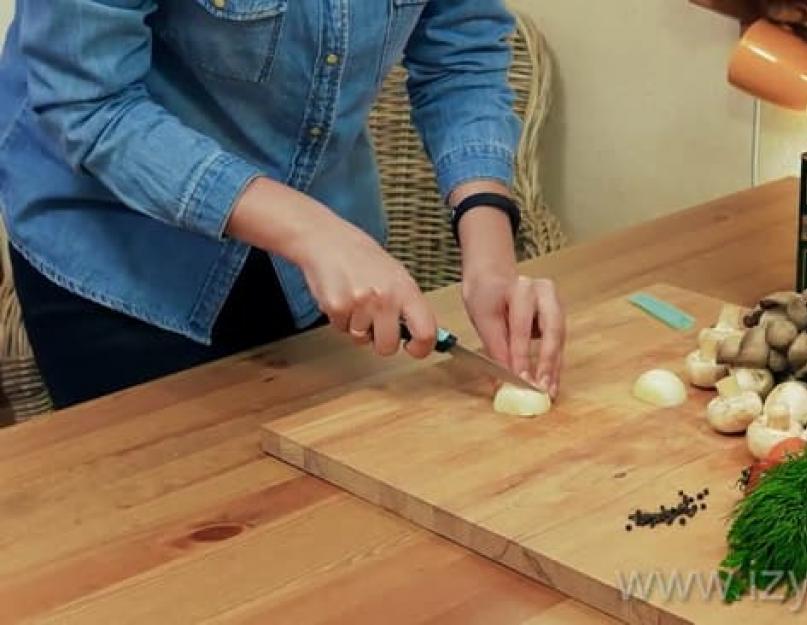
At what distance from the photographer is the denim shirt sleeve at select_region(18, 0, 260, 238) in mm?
970

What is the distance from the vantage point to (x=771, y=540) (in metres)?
0.77

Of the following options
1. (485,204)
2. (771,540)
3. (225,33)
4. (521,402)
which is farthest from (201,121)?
(771,540)

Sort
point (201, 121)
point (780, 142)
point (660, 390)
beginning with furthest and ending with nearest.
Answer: point (780, 142)
point (201, 121)
point (660, 390)

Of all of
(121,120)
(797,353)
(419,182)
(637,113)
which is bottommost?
(419,182)

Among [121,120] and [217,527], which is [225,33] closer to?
[121,120]

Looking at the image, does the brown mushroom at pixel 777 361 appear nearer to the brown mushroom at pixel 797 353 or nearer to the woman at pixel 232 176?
the brown mushroom at pixel 797 353

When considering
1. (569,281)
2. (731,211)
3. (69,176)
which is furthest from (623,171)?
(69,176)

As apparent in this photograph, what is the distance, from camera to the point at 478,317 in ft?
3.60

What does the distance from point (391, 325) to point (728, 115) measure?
37.3 inches

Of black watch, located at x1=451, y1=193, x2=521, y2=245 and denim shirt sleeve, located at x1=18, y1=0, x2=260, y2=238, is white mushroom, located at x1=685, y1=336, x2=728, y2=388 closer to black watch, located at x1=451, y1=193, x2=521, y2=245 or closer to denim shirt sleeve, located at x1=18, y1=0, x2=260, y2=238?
black watch, located at x1=451, y1=193, x2=521, y2=245

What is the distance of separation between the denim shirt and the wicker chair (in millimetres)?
660

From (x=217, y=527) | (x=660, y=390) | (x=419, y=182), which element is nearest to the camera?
(x=217, y=527)

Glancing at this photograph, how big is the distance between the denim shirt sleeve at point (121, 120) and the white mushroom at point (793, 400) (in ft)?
1.21

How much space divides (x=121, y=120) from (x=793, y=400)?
1.56 feet
